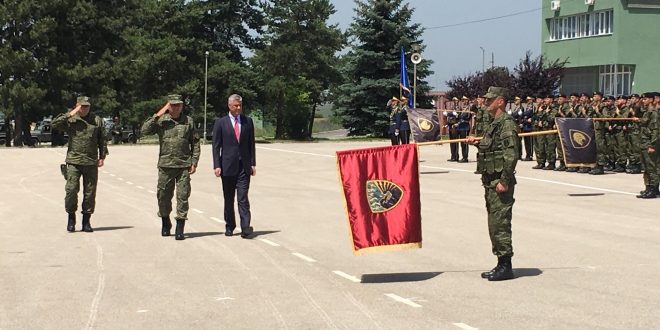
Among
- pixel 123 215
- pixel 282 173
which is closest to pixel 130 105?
pixel 282 173

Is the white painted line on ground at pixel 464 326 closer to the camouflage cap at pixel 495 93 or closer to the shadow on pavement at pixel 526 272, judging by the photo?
the shadow on pavement at pixel 526 272

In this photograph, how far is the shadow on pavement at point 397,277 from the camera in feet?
30.9

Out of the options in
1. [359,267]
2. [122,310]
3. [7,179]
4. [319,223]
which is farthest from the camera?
[7,179]

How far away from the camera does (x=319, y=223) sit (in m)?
14.5

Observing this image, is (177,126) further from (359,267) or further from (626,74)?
(626,74)

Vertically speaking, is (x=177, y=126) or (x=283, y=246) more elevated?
(x=177, y=126)

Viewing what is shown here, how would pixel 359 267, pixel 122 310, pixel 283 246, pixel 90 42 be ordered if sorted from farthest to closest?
pixel 90 42
pixel 283 246
pixel 359 267
pixel 122 310

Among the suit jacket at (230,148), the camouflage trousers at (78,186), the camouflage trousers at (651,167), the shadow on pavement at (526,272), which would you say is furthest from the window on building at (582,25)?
the shadow on pavement at (526,272)

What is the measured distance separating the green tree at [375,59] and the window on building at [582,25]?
1213 cm

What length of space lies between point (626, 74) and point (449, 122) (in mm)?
35363

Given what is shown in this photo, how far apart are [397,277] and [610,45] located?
182 feet

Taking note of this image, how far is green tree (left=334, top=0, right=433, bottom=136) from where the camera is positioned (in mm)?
59438

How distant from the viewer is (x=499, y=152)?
9.49 metres

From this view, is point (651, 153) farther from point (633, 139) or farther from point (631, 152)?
point (631, 152)
